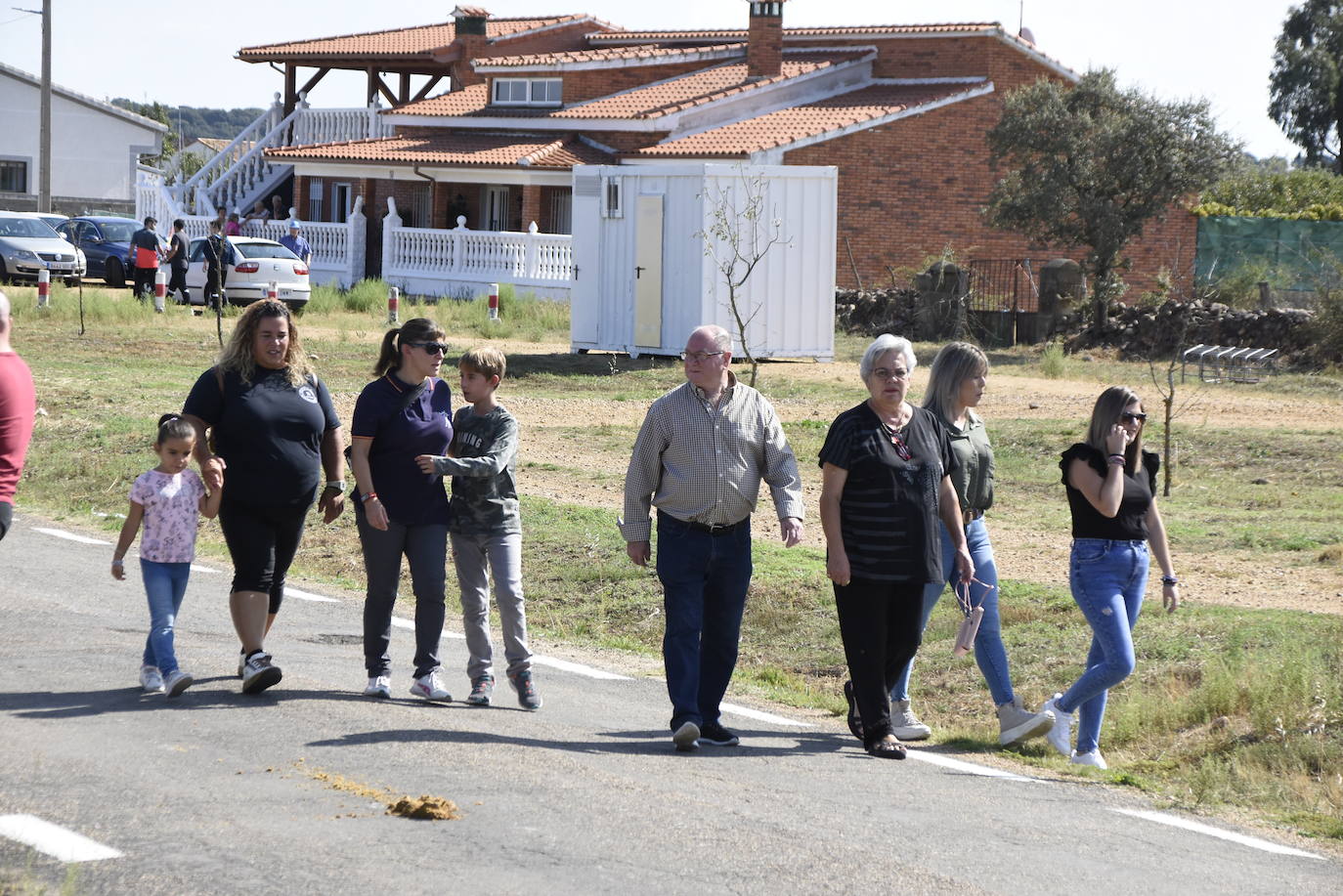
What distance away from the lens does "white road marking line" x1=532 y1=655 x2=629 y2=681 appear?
9.64 metres

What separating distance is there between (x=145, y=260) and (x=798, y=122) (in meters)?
15.4

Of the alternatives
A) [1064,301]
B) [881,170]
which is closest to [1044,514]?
[1064,301]

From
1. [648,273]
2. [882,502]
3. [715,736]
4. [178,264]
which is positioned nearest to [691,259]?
[648,273]

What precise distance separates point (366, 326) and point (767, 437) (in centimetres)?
2542

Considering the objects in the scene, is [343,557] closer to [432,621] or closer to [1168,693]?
[432,621]

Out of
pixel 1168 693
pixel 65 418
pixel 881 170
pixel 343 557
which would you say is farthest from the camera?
pixel 881 170

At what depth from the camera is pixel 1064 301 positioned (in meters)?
33.3

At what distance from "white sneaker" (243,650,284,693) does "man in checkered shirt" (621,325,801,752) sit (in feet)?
5.38

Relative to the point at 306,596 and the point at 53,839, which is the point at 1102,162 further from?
the point at 53,839

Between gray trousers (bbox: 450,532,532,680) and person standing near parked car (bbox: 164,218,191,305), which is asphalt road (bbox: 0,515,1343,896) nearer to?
gray trousers (bbox: 450,532,532,680)

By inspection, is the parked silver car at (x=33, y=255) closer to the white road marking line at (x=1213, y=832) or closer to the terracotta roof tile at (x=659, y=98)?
the terracotta roof tile at (x=659, y=98)

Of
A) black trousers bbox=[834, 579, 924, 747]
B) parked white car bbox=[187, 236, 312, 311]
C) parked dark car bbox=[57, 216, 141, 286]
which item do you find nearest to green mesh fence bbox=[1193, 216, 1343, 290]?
parked white car bbox=[187, 236, 312, 311]

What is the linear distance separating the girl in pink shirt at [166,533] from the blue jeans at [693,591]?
1929 millimetres

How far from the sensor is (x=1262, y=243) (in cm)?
4028
